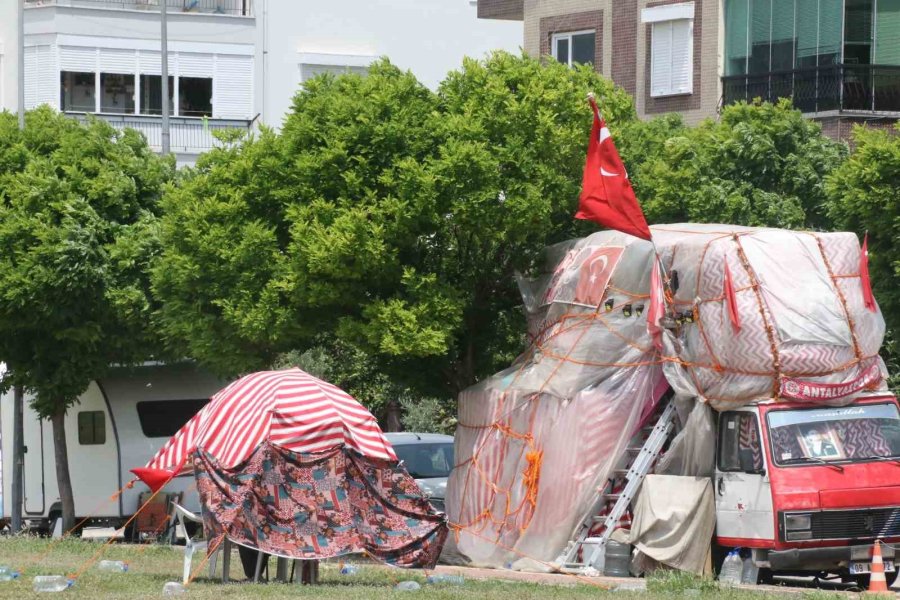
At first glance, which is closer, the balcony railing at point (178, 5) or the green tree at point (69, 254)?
the green tree at point (69, 254)

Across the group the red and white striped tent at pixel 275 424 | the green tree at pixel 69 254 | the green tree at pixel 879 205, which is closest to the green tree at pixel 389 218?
the green tree at pixel 69 254

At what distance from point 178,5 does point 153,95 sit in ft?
8.28

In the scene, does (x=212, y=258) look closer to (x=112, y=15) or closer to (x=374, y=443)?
(x=374, y=443)

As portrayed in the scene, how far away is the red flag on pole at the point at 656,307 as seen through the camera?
18141mm

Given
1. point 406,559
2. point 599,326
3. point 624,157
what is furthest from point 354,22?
point 406,559

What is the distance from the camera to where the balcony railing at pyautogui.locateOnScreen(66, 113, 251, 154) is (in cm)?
4100

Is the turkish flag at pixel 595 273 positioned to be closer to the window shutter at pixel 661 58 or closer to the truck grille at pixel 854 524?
the truck grille at pixel 854 524

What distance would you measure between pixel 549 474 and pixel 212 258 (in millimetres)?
5684

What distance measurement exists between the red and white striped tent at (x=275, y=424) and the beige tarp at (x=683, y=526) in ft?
10.1

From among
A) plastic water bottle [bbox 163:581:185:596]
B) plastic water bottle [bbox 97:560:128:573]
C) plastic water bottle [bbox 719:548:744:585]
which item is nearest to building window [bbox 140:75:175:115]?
plastic water bottle [bbox 97:560:128:573]

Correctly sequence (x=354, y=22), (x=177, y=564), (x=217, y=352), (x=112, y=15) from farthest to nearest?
(x=354, y=22) → (x=112, y=15) → (x=217, y=352) → (x=177, y=564)

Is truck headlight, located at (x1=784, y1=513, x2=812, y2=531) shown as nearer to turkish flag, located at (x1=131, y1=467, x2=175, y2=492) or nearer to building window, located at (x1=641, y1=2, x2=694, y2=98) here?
turkish flag, located at (x1=131, y1=467, x2=175, y2=492)

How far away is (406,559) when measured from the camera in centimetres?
1670

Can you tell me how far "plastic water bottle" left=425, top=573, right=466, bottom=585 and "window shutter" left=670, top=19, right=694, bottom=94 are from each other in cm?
2101
